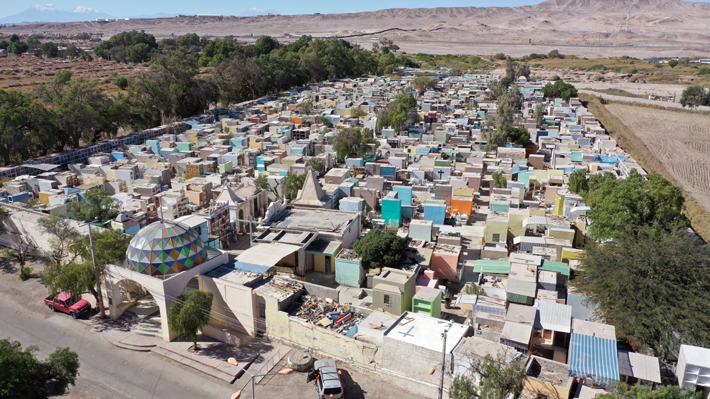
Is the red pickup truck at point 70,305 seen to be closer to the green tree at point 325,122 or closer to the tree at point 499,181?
the tree at point 499,181

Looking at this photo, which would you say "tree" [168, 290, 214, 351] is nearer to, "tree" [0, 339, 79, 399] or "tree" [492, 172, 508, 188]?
"tree" [0, 339, 79, 399]

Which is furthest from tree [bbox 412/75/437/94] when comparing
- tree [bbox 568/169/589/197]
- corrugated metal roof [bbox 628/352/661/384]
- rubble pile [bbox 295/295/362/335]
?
corrugated metal roof [bbox 628/352/661/384]

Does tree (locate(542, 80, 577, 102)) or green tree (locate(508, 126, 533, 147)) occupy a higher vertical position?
tree (locate(542, 80, 577, 102))

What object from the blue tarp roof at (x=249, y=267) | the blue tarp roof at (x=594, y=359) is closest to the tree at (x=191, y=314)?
the blue tarp roof at (x=249, y=267)

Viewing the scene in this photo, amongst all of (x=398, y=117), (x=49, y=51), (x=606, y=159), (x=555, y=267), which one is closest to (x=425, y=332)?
(x=555, y=267)

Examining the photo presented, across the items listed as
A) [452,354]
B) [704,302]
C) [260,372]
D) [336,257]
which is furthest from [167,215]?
[704,302]
